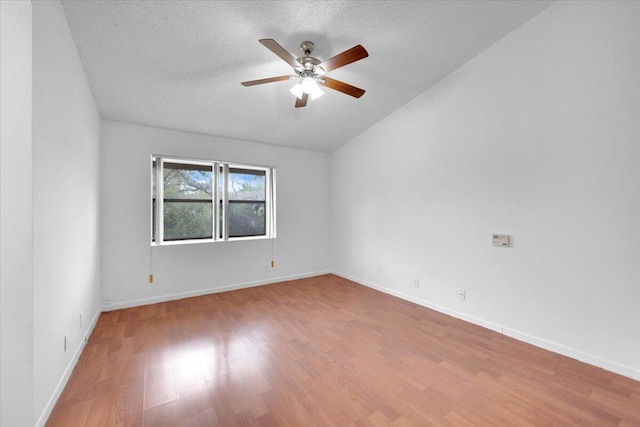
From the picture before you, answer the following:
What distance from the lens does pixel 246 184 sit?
455 cm

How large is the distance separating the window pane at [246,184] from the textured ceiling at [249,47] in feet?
3.25

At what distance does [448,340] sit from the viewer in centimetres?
264

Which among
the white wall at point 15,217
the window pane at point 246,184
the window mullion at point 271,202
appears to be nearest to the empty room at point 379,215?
the white wall at point 15,217

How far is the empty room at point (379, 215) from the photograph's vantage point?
5.42 ft

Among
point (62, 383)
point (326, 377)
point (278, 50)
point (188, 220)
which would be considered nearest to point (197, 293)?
point (188, 220)

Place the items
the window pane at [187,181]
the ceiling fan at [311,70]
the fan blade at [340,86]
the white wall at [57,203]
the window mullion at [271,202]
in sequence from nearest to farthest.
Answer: the white wall at [57,203], the ceiling fan at [311,70], the fan blade at [340,86], the window pane at [187,181], the window mullion at [271,202]

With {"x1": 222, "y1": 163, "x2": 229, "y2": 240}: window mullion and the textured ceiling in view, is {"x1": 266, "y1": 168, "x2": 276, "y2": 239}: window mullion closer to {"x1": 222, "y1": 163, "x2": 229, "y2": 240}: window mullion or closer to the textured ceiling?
{"x1": 222, "y1": 163, "x2": 229, "y2": 240}: window mullion

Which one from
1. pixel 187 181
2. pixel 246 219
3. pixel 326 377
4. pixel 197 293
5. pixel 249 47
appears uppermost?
pixel 249 47

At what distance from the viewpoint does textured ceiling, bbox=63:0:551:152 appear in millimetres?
2107

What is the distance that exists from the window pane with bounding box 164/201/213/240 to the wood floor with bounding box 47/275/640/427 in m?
1.22

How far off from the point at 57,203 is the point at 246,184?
2.80m

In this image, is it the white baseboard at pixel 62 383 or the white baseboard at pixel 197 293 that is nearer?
the white baseboard at pixel 62 383

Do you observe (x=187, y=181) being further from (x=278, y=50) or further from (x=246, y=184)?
(x=278, y=50)

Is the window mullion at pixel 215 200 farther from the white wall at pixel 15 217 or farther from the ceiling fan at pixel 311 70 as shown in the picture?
the white wall at pixel 15 217
